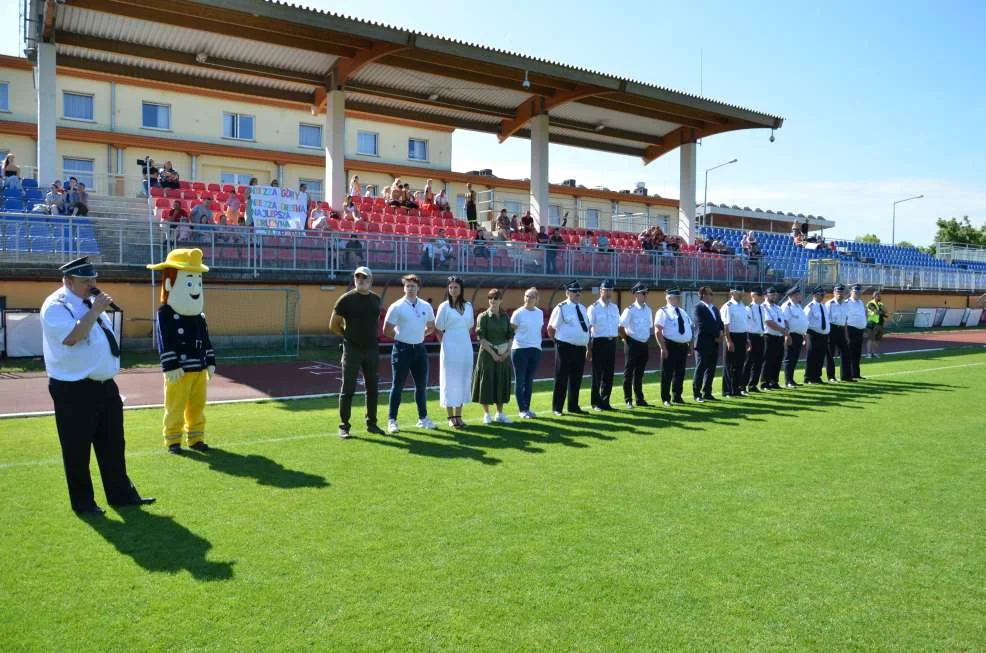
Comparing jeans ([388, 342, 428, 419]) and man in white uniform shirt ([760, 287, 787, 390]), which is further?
man in white uniform shirt ([760, 287, 787, 390])

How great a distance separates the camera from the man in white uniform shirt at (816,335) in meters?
15.9

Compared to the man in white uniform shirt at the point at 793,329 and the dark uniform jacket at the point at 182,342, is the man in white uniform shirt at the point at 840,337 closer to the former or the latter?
the man in white uniform shirt at the point at 793,329

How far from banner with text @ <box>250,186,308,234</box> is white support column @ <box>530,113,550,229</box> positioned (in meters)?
10.5

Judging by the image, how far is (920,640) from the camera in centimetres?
411

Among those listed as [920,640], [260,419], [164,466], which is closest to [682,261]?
[260,419]

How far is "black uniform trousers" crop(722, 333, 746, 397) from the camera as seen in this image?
1393 centimetres

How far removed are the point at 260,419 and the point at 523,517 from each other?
18.8ft

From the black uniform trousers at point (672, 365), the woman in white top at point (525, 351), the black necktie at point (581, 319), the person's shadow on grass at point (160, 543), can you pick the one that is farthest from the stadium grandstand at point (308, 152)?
the person's shadow on grass at point (160, 543)

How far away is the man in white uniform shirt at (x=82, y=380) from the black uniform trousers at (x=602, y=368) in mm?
7270

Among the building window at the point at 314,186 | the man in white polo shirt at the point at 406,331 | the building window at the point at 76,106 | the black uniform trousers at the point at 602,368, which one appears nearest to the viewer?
the man in white polo shirt at the point at 406,331

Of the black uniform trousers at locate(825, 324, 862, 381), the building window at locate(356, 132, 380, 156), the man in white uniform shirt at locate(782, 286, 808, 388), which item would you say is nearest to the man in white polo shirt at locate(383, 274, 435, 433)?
the man in white uniform shirt at locate(782, 286, 808, 388)

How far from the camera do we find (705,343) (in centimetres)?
1334

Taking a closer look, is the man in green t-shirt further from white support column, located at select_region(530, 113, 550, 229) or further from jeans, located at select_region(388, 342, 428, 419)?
white support column, located at select_region(530, 113, 550, 229)

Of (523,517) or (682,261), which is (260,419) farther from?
(682,261)
